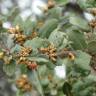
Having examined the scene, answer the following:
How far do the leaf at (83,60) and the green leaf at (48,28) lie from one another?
0.67 ft

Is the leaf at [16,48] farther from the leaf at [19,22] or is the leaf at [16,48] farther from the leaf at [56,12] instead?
the leaf at [56,12]

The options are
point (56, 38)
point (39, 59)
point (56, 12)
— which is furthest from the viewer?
point (56, 12)

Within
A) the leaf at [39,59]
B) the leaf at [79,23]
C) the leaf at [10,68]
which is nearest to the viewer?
the leaf at [39,59]

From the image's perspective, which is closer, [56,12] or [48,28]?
[48,28]

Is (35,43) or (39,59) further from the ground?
(35,43)

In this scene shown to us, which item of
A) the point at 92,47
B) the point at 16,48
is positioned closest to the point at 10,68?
the point at 16,48

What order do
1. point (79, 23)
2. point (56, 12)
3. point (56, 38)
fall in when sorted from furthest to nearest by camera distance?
point (56, 12) → point (79, 23) → point (56, 38)

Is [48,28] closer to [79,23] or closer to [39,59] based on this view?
[79,23]

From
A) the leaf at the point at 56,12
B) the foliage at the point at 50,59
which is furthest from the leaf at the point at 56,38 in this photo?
the leaf at the point at 56,12

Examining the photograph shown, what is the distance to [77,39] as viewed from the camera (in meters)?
1.76

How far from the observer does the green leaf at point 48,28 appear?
1.85 metres

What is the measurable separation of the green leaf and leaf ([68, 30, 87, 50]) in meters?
0.13

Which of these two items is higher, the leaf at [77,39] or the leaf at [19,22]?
the leaf at [19,22]

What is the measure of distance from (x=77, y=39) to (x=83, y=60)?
0.35 ft
